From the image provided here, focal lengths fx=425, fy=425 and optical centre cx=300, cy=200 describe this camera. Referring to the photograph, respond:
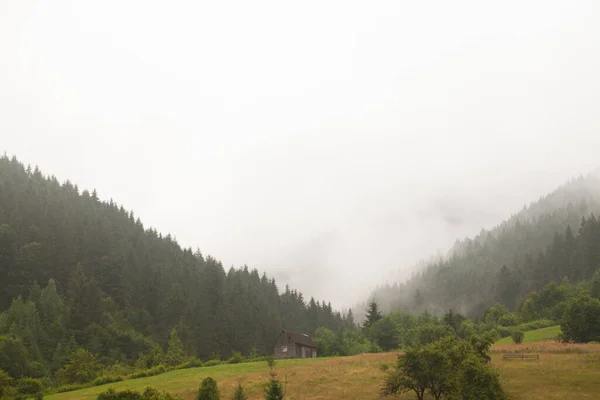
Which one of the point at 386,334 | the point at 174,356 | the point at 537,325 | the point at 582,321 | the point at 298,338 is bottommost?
the point at 386,334

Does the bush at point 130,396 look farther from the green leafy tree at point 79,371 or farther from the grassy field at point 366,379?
the green leafy tree at point 79,371

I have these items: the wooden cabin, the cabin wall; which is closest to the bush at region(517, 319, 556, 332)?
the wooden cabin

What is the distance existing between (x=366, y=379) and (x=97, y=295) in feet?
263

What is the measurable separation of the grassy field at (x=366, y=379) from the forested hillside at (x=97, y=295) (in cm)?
3064

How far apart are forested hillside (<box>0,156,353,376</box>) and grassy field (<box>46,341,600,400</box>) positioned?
101 feet

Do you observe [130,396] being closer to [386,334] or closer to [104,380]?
[104,380]

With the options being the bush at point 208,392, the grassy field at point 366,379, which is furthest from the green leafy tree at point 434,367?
the bush at point 208,392

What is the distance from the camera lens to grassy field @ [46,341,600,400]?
36.3 metres

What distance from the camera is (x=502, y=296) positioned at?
182375mm

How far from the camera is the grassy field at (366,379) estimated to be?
3628 cm

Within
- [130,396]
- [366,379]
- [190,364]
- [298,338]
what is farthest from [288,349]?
[130,396]

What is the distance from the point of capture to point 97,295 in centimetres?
10400

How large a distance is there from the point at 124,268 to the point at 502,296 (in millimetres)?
151325

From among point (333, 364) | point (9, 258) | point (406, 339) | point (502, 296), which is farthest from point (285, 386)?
point (502, 296)
